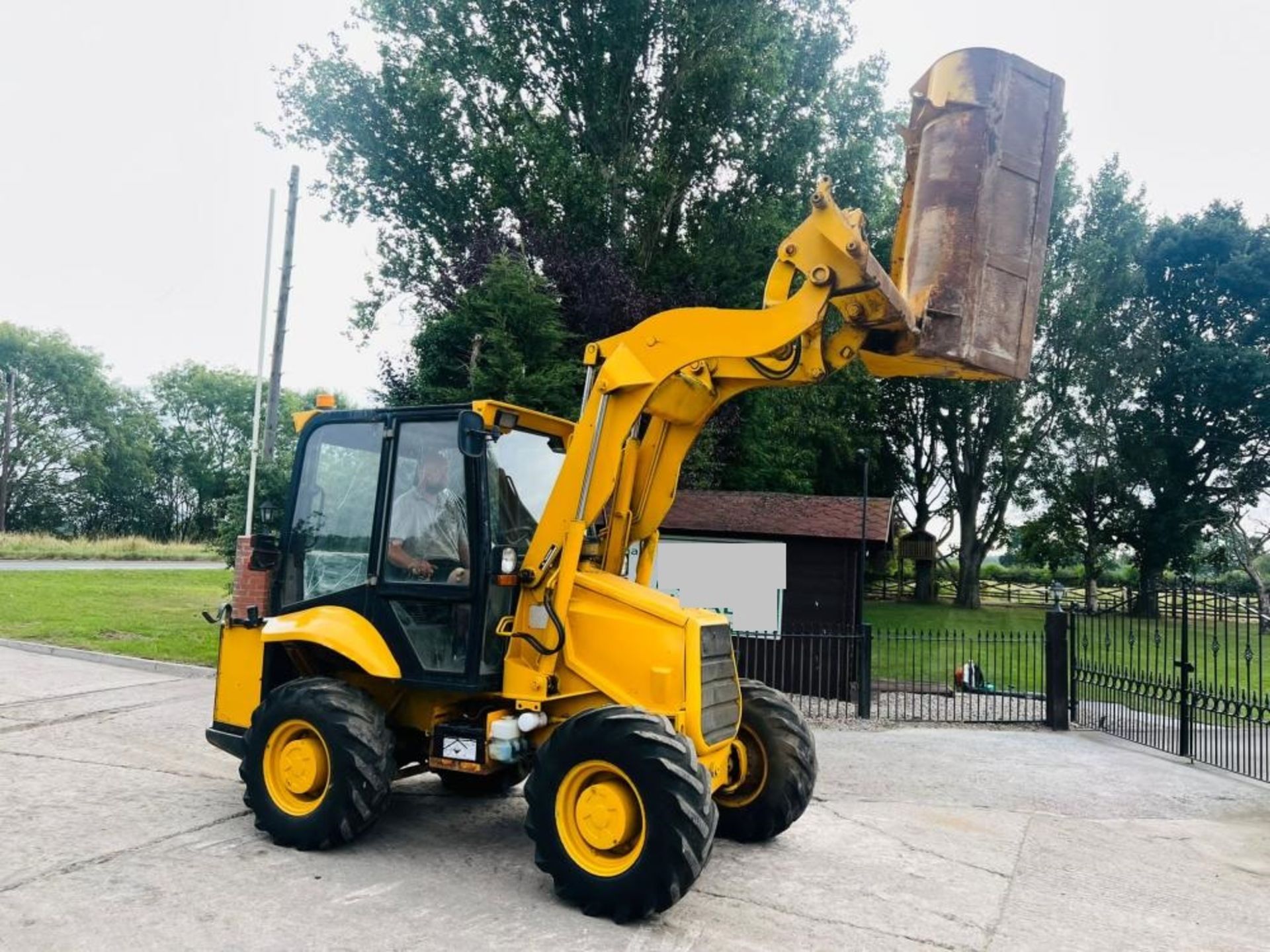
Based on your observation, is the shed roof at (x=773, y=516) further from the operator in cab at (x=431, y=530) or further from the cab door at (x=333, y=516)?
the operator in cab at (x=431, y=530)

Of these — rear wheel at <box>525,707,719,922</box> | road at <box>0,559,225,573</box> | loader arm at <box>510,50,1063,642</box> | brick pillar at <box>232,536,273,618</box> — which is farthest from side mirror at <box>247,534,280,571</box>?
road at <box>0,559,225,573</box>

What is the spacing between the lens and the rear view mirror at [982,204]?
455 centimetres

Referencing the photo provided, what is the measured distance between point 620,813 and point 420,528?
6.65 ft

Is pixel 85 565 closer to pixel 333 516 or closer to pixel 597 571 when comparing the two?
pixel 333 516

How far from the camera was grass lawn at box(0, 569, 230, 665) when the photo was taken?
13.2 meters

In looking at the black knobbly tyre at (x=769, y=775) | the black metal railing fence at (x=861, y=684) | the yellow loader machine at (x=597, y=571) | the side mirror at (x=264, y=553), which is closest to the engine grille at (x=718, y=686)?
the yellow loader machine at (x=597, y=571)

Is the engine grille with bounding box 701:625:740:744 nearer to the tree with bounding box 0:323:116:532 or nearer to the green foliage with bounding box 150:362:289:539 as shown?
the tree with bounding box 0:323:116:532

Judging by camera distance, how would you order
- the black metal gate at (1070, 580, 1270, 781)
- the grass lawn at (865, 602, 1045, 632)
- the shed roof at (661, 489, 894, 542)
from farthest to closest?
the grass lawn at (865, 602, 1045, 632), the shed roof at (661, 489, 894, 542), the black metal gate at (1070, 580, 1270, 781)

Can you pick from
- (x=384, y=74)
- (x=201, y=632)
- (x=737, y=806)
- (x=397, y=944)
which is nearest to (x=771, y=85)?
(x=384, y=74)

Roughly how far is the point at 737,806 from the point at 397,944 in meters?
2.36

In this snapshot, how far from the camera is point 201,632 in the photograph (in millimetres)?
14688

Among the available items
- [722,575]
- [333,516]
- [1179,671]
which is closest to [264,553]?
[333,516]

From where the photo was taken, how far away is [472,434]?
5219mm

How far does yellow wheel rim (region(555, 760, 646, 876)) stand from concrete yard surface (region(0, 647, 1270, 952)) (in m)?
0.27
